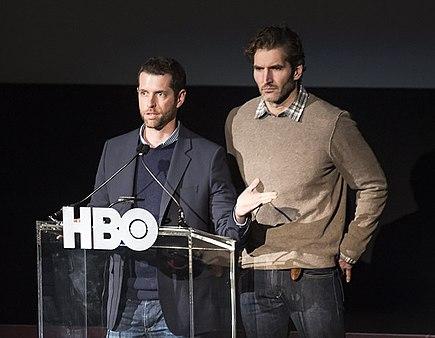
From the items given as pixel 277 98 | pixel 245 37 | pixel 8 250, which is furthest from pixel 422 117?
pixel 8 250

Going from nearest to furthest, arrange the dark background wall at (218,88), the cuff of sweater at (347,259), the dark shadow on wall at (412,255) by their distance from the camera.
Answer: the cuff of sweater at (347,259), the dark background wall at (218,88), the dark shadow on wall at (412,255)

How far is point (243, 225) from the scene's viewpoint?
133 inches

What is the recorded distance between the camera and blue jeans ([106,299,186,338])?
3.29 metres

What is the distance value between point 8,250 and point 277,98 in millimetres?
2063

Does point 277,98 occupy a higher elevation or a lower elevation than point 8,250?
higher

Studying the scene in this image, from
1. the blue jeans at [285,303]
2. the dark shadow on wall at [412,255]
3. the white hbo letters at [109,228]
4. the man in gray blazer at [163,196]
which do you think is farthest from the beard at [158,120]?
the dark shadow on wall at [412,255]

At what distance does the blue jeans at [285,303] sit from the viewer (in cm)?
354

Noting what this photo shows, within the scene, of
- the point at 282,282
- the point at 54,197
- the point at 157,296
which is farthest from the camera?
the point at 54,197

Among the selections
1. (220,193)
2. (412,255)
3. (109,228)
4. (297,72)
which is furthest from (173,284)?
(412,255)

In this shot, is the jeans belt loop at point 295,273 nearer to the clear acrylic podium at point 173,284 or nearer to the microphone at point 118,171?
the clear acrylic podium at point 173,284

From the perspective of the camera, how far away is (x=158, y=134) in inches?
139

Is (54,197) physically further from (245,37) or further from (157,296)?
(157,296)

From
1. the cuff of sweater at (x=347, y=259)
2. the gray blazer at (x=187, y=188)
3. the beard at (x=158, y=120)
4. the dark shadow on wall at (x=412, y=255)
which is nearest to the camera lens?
the gray blazer at (x=187, y=188)

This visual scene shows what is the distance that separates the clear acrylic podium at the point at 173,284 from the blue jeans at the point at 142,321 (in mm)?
24
